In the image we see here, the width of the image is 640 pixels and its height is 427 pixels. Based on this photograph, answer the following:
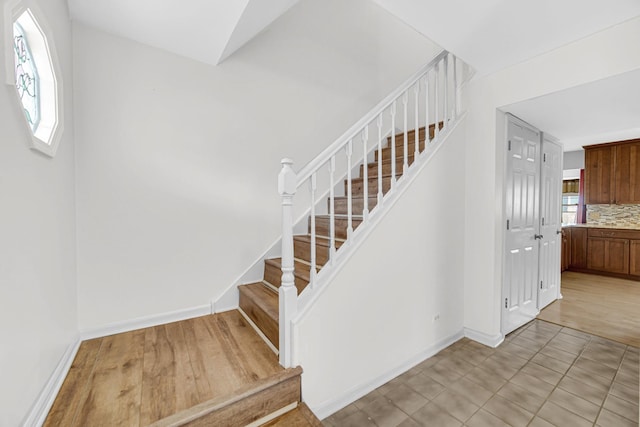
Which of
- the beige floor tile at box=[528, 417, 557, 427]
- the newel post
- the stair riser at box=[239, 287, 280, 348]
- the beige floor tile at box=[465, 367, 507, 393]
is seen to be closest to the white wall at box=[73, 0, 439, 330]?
the stair riser at box=[239, 287, 280, 348]

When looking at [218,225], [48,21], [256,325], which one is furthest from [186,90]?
[256,325]

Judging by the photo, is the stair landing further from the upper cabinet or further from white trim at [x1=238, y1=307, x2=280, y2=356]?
the upper cabinet

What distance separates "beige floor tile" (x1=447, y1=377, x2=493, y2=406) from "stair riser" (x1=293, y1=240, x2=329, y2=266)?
1.29m

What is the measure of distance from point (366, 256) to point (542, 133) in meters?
2.90

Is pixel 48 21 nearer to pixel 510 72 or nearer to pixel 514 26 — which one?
pixel 514 26

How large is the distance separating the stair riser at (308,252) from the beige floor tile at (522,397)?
5.08ft

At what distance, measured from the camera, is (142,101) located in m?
2.25

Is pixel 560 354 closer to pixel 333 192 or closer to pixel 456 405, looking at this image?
pixel 456 405

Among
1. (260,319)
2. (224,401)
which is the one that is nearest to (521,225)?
(260,319)

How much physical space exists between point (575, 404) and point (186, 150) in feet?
11.2

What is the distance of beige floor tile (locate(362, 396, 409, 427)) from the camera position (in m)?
1.70

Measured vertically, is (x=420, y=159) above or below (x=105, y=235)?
above

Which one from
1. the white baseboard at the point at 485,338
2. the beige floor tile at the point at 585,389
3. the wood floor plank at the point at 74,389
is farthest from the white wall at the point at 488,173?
the wood floor plank at the point at 74,389

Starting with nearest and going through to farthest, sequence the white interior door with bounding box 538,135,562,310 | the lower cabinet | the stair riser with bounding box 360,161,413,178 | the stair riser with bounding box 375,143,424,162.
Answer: the stair riser with bounding box 360,161,413,178, the stair riser with bounding box 375,143,424,162, the white interior door with bounding box 538,135,562,310, the lower cabinet
